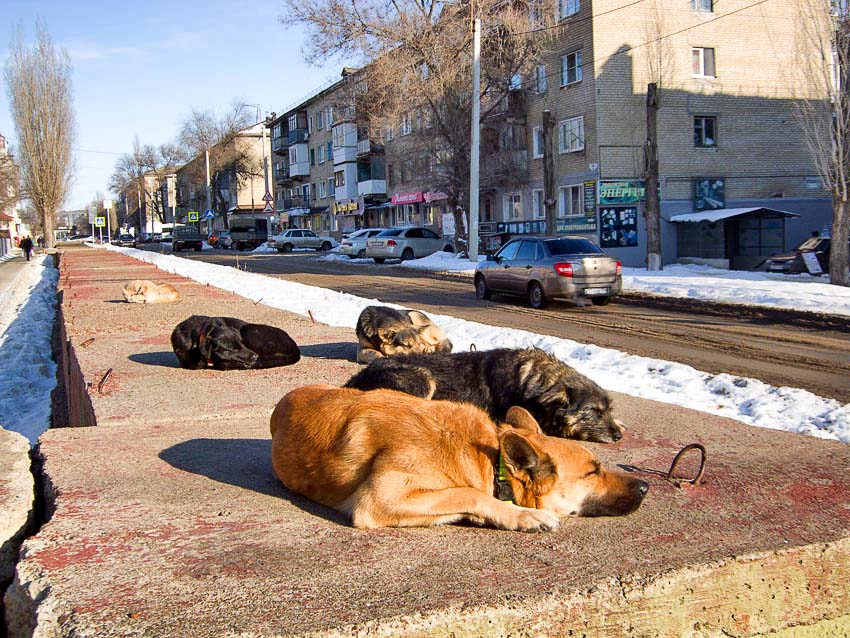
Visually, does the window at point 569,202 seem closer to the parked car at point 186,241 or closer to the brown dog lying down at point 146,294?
the brown dog lying down at point 146,294

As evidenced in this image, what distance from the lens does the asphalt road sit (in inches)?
415

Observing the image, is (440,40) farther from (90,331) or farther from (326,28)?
(90,331)

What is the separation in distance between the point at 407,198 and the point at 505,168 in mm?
17127

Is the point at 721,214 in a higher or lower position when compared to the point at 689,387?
higher

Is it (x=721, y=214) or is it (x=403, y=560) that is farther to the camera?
(x=721, y=214)

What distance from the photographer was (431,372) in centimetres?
558

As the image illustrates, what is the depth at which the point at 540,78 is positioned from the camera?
4128 centimetres

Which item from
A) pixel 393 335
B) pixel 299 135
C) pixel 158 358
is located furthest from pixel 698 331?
pixel 299 135

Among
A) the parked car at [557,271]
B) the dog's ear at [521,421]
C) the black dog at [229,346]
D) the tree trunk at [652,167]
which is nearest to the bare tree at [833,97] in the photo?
the tree trunk at [652,167]

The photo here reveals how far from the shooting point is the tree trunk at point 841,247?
71.9 ft

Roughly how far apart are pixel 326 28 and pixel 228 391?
1323 inches

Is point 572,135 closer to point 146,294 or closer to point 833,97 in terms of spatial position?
point 833,97

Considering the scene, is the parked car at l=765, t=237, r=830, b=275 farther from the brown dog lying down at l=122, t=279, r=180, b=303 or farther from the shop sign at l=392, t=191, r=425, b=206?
the shop sign at l=392, t=191, r=425, b=206

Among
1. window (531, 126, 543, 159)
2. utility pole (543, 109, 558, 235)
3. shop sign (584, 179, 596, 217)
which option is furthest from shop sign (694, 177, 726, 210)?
window (531, 126, 543, 159)
